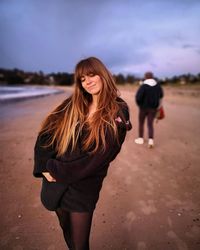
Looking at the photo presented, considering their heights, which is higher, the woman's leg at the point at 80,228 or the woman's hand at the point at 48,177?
the woman's hand at the point at 48,177

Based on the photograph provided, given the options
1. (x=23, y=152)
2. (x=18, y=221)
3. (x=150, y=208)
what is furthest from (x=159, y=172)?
(x=23, y=152)

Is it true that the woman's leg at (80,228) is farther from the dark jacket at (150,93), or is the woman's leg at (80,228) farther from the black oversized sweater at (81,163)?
the dark jacket at (150,93)

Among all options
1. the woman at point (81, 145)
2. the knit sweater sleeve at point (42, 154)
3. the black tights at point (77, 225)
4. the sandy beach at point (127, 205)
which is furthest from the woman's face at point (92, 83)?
the sandy beach at point (127, 205)

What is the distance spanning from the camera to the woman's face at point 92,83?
1816mm

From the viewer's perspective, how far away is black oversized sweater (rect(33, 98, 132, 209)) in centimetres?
166

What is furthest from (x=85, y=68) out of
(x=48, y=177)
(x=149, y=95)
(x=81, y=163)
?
(x=149, y=95)

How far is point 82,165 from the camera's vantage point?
65.0 inches

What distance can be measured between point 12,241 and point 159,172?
3038 mm

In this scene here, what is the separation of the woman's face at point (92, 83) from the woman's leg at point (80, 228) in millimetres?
951

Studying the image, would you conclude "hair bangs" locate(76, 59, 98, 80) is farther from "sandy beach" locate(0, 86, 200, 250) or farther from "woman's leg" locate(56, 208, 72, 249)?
"sandy beach" locate(0, 86, 200, 250)

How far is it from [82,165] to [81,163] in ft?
0.05

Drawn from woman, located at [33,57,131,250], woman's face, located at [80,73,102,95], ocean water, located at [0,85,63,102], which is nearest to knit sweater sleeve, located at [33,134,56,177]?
woman, located at [33,57,131,250]

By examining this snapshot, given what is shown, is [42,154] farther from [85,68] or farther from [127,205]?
[127,205]

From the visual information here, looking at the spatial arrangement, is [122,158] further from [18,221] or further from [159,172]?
[18,221]
